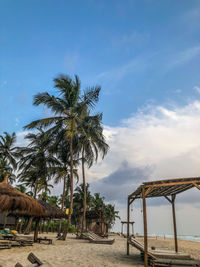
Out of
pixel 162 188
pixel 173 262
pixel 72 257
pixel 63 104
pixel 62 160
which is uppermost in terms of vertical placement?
pixel 63 104

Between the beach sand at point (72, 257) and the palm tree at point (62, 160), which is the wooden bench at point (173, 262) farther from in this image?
the palm tree at point (62, 160)

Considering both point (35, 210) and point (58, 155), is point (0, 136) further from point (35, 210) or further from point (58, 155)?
point (35, 210)

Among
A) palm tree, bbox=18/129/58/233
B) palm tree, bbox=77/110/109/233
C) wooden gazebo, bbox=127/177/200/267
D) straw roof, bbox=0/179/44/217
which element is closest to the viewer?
wooden gazebo, bbox=127/177/200/267

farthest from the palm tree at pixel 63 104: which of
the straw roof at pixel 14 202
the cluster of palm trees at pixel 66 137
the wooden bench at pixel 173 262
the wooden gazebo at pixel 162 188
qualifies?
the wooden bench at pixel 173 262

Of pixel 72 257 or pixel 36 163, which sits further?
pixel 36 163

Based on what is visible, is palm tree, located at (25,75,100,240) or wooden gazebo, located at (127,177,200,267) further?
palm tree, located at (25,75,100,240)

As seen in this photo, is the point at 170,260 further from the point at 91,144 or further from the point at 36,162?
the point at 36,162

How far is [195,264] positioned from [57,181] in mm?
20182

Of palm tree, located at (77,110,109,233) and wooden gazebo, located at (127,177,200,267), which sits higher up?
palm tree, located at (77,110,109,233)

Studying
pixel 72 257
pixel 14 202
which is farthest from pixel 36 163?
pixel 72 257

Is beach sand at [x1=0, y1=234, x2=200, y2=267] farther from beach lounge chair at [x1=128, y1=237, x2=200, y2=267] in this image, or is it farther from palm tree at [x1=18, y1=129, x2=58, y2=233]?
palm tree at [x1=18, y1=129, x2=58, y2=233]

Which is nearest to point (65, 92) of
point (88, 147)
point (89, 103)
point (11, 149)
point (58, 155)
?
point (89, 103)

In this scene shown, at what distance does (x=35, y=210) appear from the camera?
10.7 m

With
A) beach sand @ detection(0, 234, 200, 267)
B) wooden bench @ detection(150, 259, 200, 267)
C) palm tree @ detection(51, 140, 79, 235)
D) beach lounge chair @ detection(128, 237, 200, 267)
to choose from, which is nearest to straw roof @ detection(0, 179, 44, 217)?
beach sand @ detection(0, 234, 200, 267)
